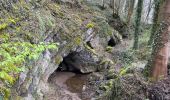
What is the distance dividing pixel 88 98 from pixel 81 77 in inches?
133

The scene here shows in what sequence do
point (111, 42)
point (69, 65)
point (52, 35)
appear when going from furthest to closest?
point (111, 42), point (69, 65), point (52, 35)

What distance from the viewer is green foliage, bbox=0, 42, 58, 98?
4.39 metres

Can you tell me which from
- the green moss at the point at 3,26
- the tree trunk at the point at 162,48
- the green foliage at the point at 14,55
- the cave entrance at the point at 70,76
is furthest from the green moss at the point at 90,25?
the green foliage at the point at 14,55

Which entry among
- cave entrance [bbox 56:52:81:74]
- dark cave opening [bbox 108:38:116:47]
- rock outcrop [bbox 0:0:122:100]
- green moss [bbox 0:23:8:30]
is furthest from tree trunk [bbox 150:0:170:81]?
dark cave opening [bbox 108:38:116:47]

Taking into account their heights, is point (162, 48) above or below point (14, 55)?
below

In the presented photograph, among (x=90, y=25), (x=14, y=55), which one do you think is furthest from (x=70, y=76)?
(x=14, y=55)

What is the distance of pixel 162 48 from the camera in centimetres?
972

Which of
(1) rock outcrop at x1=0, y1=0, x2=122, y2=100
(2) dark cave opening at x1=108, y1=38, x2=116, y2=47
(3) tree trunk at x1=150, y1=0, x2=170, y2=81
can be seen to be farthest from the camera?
(2) dark cave opening at x1=108, y1=38, x2=116, y2=47

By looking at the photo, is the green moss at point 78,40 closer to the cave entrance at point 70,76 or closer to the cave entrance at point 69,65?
the cave entrance at point 70,76

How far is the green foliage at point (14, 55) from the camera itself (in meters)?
4.39

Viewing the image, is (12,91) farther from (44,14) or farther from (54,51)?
(44,14)

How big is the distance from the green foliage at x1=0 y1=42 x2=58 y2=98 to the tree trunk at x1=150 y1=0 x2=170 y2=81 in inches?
189

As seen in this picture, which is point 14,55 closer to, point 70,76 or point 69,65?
point 70,76

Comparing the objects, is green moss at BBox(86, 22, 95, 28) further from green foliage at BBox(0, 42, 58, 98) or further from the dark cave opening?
green foliage at BBox(0, 42, 58, 98)
